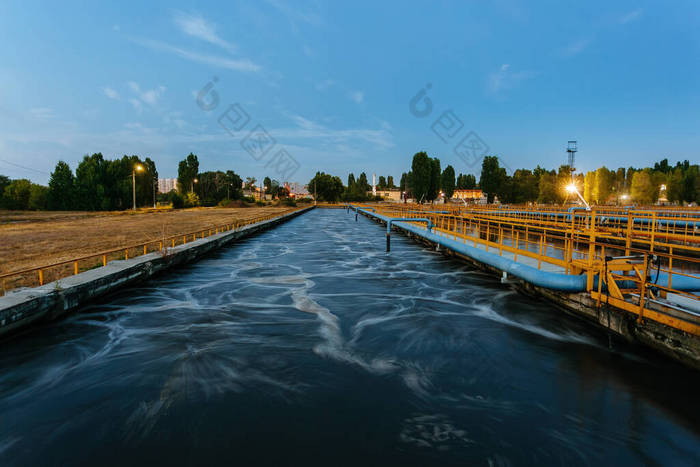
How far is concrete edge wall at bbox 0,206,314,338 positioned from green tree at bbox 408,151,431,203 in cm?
9097

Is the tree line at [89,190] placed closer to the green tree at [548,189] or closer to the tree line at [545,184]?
the tree line at [545,184]

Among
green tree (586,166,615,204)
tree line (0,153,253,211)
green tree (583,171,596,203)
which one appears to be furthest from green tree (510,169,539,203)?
tree line (0,153,253,211)

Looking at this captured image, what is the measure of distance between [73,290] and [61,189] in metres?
78.5

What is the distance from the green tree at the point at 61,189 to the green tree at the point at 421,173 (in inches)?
3082

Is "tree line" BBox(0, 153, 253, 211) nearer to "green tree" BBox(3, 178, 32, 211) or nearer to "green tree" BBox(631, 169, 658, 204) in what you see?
"green tree" BBox(3, 178, 32, 211)

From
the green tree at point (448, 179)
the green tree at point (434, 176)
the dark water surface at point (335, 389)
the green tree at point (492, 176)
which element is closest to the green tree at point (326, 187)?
the green tree at point (448, 179)

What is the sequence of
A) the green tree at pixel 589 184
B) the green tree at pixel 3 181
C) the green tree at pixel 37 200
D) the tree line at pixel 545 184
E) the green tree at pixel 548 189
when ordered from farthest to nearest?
the green tree at pixel 589 184 < the green tree at pixel 548 189 < the tree line at pixel 545 184 < the green tree at pixel 3 181 < the green tree at pixel 37 200

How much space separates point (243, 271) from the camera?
17.5 meters

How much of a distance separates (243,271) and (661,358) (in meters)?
15.0

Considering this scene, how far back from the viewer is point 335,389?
6.81 meters

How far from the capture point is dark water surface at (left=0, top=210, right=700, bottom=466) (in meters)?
5.23

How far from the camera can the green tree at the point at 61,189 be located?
71312 mm

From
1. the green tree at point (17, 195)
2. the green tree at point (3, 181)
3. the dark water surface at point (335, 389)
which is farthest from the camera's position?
the green tree at point (3, 181)

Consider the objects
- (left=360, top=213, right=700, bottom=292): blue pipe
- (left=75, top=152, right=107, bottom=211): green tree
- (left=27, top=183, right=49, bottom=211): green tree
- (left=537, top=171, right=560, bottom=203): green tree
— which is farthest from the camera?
(left=537, top=171, right=560, bottom=203): green tree
